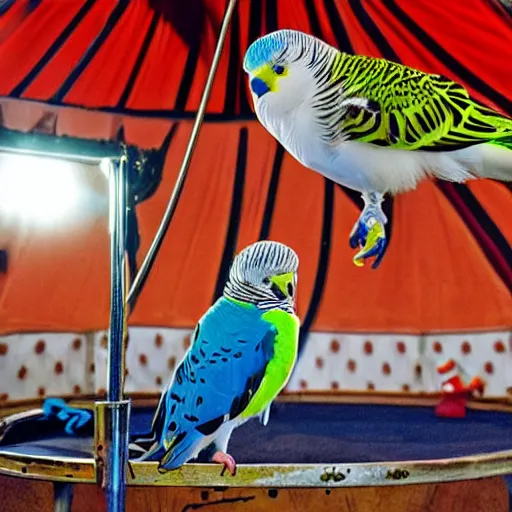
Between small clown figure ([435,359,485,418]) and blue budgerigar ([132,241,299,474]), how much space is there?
0.27 m

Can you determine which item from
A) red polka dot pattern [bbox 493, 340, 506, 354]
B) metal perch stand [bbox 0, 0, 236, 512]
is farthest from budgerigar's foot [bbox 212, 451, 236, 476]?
red polka dot pattern [bbox 493, 340, 506, 354]

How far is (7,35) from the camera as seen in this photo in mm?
1180

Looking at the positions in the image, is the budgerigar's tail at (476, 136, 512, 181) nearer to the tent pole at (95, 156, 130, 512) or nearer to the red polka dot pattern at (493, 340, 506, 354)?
the red polka dot pattern at (493, 340, 506, 354)

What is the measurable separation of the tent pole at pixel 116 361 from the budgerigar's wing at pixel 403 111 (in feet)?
1.07

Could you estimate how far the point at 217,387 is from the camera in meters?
1.02

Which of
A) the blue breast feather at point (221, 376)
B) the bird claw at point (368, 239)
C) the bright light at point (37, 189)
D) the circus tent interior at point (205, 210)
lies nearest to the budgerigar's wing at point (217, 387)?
the blue breast feather at point (221, 376)

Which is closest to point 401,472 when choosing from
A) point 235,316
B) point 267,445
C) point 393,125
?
point 267,445

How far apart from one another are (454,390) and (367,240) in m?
0.27

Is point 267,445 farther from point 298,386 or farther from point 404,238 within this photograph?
point 404,238

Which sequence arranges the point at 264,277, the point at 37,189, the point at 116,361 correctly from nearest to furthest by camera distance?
the point at 116,361
the point at 264,277
the point at 37,189

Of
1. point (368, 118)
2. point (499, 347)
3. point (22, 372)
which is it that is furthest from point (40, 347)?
point (499, 347)

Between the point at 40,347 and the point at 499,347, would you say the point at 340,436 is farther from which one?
the point at 40,347

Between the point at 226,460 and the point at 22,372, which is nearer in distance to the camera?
the point at 226,460

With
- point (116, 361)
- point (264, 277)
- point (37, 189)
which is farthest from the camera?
point (37, 189)
